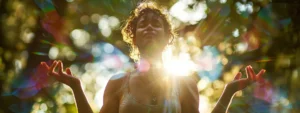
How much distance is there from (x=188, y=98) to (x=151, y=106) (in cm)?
43

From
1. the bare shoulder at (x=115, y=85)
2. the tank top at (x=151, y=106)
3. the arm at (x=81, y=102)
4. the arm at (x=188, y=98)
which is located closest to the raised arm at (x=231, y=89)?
the arm at (x=188, y=98)

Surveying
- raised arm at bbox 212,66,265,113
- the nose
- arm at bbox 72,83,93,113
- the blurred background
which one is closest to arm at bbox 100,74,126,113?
arm at bbox 72,83,93,113

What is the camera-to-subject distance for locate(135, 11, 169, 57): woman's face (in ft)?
8.91

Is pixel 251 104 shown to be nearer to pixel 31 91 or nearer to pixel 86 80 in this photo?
pixel 86 80

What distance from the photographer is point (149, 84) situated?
2650 millimetres

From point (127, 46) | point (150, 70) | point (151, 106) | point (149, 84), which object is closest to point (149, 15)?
point (150, 70)

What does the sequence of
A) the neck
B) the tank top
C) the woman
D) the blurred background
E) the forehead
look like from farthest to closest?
the blurred background, the forehead, the neck, the woman, the tank top

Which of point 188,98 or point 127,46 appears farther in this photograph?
point 127,46

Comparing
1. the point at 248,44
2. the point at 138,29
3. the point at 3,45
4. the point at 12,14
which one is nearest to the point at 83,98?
the point at 138,29

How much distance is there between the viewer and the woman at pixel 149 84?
8.44ft

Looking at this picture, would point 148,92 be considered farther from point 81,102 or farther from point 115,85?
point 81,102

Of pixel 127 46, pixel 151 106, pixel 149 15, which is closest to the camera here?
pixel 151 106

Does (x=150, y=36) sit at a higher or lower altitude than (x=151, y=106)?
higher

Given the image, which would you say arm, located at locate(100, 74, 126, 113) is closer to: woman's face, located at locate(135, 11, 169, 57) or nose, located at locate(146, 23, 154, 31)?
woman's face, located at locate(135, 11, 169, 57)
